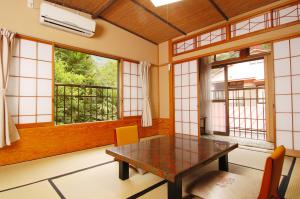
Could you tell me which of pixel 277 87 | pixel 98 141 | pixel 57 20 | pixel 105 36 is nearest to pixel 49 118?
pixel 98 141

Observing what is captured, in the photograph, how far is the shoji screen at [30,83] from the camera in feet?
8.49

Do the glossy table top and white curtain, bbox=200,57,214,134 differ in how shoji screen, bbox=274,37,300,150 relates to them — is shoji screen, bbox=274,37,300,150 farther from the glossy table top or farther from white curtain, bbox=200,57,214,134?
white curtain, bbox=200,57,214,134

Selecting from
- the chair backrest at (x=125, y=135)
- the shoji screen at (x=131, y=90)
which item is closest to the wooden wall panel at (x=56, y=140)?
the shoji screen at (x=131, y=90)

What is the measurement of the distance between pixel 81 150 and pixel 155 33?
3290mm

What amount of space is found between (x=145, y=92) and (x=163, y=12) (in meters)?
1.95

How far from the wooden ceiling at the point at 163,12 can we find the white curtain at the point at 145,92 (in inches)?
35.6

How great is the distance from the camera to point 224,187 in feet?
4.81

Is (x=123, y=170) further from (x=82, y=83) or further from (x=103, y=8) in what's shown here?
(x=82, y=83)

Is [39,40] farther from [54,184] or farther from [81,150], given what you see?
[54,184]

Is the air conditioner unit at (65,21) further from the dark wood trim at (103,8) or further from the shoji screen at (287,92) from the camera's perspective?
the shoji screen at (287,92)

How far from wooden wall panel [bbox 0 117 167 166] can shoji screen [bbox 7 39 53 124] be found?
240mm

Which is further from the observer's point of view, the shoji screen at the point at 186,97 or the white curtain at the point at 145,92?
the white curtain at the point at 145,92

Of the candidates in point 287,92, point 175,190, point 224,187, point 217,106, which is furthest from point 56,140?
point 217,106

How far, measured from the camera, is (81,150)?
318 cm
